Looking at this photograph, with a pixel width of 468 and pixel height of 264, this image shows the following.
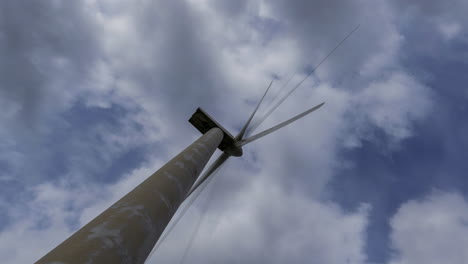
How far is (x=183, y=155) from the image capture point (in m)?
12.5

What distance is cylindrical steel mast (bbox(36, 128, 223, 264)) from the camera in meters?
5.26

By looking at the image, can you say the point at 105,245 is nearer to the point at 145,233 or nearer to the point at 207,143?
the point at 145,233

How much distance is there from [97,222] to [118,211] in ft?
2.08

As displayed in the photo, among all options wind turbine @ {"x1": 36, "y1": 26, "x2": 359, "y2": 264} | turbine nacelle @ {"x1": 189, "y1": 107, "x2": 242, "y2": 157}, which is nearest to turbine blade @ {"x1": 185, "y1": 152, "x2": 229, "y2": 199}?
turbine nacelle @ {"x1": 189, "y1": 107, "x2": 242, "y2": 157}

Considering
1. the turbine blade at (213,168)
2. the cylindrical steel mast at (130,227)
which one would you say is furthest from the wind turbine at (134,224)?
the turbine blade at (213,168)

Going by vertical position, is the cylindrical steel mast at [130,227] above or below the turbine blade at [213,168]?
below

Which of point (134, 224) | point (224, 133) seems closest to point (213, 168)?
point (224, 133)

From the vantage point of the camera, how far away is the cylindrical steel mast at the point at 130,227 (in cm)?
526

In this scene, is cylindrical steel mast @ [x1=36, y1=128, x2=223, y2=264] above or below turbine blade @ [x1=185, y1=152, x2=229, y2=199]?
below

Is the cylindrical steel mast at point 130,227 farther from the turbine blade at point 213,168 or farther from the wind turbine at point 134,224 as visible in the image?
the turbine blade at point 213,168

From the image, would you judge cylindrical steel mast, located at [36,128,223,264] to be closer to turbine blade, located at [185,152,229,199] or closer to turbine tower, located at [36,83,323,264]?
turbine tower, located at [36,83,323,264]

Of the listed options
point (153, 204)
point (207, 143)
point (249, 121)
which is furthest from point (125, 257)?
point (249, 121)

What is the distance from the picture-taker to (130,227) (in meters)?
6.52

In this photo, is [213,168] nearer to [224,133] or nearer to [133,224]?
[224,133]
